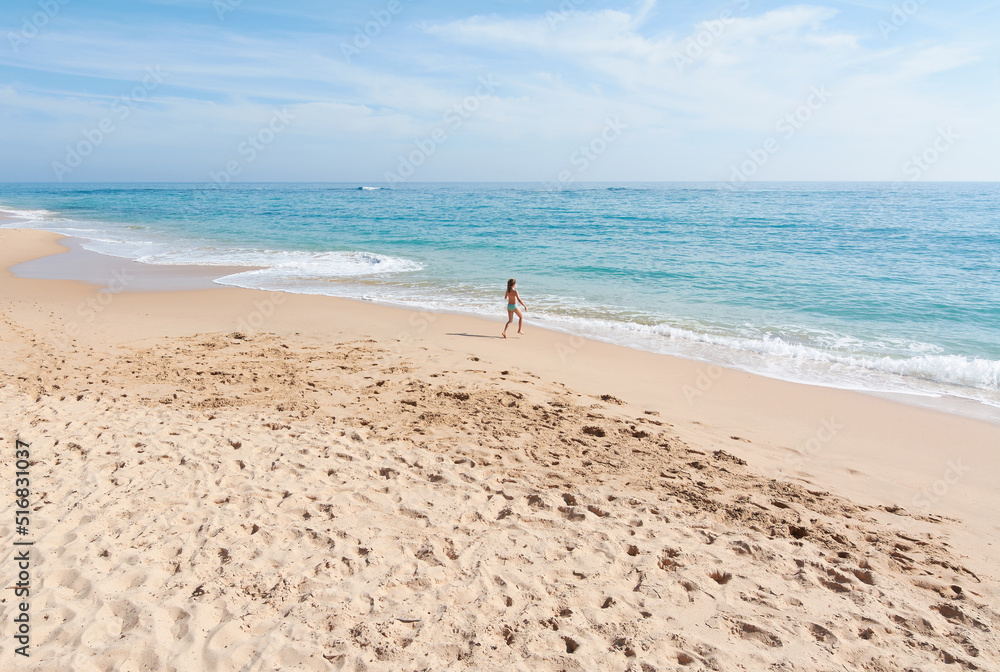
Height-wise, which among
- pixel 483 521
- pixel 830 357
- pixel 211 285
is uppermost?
pixel 211 285

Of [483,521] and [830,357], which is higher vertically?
[830,357]

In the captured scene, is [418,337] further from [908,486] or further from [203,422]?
[908,486]

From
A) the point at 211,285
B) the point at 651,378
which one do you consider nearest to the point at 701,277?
the point at 651,378

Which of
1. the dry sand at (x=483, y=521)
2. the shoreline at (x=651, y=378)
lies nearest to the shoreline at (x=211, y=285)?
the shoreline at (x=651, y=378)

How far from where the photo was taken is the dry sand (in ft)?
10.3

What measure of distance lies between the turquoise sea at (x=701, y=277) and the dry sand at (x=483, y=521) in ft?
7.36

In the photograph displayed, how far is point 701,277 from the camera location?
16.9m

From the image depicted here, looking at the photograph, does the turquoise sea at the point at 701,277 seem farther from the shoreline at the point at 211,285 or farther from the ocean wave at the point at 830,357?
the shoreline at the point at 211,285

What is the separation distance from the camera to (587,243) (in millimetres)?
25500

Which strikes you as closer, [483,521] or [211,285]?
[483,521]

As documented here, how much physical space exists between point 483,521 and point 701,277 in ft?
47.8

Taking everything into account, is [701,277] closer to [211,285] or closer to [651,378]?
[651,378]

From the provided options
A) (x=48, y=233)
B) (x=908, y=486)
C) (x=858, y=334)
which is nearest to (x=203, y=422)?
(x=908, y=486)

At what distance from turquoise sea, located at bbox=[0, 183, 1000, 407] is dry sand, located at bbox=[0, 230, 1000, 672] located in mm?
2245
